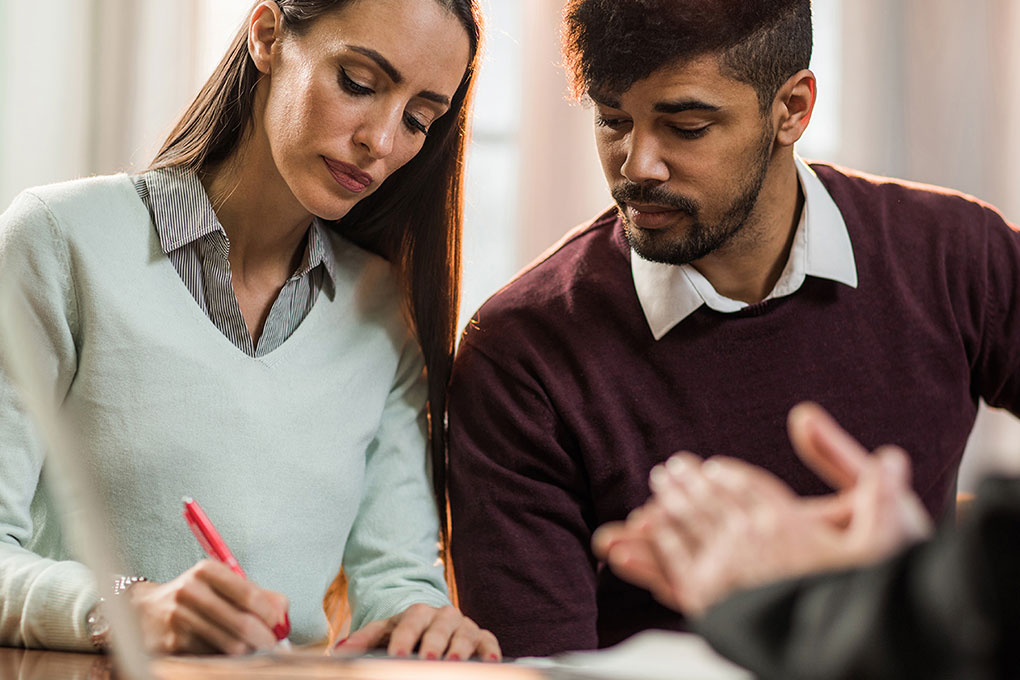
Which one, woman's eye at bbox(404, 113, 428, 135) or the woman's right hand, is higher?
woman's eye at bbox(404, 113, 428, 135)

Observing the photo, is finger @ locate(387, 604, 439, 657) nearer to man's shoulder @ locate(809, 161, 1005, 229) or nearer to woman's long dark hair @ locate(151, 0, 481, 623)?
woman's long dark hair @ locate(151, 0, 481, 623)

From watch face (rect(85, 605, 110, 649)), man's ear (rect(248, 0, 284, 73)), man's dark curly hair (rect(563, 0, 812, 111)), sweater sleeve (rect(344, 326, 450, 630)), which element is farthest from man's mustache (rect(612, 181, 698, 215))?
watch face (rect(85, 605, 110, 649))

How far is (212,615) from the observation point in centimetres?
76

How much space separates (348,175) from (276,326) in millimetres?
199

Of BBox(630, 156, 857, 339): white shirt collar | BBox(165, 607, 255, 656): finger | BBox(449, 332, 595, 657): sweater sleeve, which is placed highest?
BBox(630, 156, 857, 339): white shirt collar

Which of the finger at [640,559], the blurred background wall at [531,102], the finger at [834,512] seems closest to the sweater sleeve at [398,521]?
the finger at [640,559]

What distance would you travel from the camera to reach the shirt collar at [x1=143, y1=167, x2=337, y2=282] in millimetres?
1130

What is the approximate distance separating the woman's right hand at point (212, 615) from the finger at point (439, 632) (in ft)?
0.54

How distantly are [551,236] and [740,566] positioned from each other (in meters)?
1.88

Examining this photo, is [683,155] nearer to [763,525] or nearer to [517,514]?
[517,514]

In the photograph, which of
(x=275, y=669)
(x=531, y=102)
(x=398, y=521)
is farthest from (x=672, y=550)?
(x=531, y=102)

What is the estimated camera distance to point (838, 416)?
130cm

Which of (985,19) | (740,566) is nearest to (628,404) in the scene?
(740,566)

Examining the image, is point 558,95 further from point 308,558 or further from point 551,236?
point 308,558
